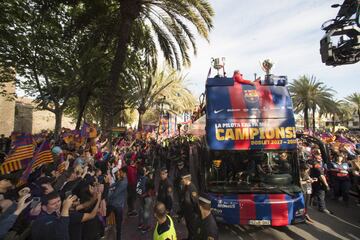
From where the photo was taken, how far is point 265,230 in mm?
7125

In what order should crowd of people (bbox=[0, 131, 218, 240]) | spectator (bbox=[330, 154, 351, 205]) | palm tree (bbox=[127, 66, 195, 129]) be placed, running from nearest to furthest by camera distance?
crowd of people (bbox=[0, 131, 218, 240]) < spectator (bbox=[330, 154, 351, 205]) < palm tree (bbox=[127, 66, 195, 129])

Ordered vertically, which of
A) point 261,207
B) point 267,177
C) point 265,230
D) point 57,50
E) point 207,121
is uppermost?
point 57,50

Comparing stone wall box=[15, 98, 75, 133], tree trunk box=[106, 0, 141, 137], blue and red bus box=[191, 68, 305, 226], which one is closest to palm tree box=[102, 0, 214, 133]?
tree trunk box=[106, 0, 141, 137]

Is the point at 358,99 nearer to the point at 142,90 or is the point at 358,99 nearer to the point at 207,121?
the point at 142,90

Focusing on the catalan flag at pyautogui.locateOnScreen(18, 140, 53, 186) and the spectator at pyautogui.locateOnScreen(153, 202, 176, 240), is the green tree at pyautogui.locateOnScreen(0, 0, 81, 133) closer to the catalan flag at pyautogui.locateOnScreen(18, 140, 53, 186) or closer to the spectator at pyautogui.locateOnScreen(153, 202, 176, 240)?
the catalan flag at pyautogui.locateOnScreen(18, 140, 53, 186)

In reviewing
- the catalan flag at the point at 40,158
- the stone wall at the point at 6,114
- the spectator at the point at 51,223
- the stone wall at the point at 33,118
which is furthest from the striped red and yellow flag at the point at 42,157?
the stone wall at the point at 33,118

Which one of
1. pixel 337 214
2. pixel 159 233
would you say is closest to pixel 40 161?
pixel 159 233

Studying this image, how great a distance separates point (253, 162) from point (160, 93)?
21.9 m

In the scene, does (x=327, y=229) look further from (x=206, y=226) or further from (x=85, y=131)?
(x=85, y=131)

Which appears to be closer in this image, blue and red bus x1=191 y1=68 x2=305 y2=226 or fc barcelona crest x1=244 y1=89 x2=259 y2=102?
blue and red bus x1=191 y1=68 x2=305 y2=226

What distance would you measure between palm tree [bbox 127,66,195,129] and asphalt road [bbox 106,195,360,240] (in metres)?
16.4

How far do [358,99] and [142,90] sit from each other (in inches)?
1284

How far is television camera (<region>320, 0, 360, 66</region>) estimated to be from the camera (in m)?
6.77

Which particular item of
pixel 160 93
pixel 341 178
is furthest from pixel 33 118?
pixel 341 178
